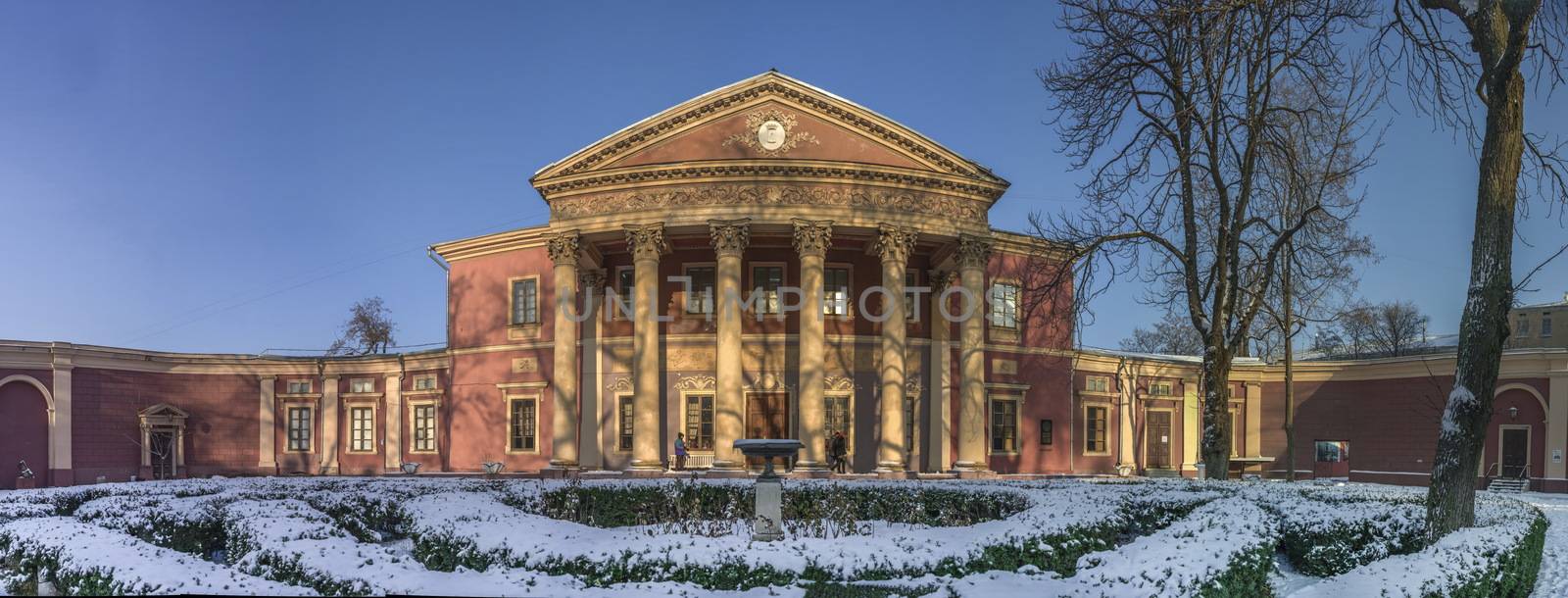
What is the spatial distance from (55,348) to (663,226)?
63.9ft

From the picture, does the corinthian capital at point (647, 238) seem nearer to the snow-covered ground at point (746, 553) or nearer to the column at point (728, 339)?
the column at point (728, 339)

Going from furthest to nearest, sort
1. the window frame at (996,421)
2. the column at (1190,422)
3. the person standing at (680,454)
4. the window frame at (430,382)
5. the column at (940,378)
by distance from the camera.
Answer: the column at (1190,422) < the window frame at (430,382) < the window frame at (996,421) < the column at (940,378) < the person standing at (680,454)

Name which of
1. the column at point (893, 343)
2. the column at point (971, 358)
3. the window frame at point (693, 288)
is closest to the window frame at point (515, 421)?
the window frame at point (693, 288)

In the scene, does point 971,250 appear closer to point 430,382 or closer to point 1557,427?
point 430,382

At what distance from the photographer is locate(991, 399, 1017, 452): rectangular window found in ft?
95.6

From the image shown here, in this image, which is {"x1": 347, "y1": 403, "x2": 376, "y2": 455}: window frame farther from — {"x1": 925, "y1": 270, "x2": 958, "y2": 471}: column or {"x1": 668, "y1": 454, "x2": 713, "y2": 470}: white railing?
{"x1": 925, "y1": 270, "x2": 958, "y2": 471}: column

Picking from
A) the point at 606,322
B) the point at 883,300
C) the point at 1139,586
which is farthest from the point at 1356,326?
the point at 1139,586

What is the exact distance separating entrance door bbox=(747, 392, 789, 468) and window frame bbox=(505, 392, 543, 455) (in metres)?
6.79

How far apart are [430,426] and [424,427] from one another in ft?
0.98

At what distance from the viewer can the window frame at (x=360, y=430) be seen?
3331 cm

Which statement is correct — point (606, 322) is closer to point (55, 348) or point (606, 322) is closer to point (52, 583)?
point (55, 348)

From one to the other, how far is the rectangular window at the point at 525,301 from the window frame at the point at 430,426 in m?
4.83

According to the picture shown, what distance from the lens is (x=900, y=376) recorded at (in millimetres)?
25391

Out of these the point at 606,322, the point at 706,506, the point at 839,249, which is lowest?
the point at 706,506
